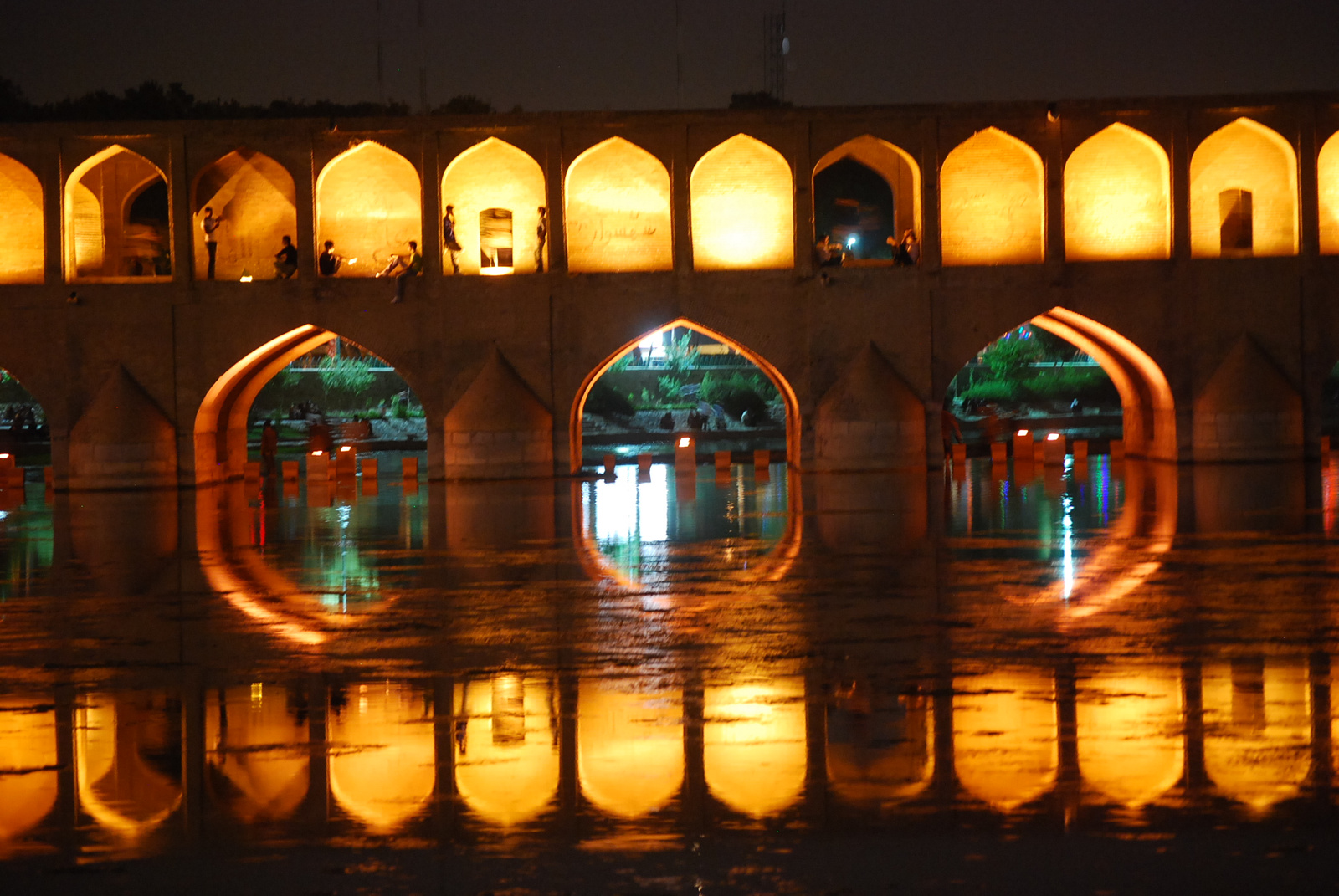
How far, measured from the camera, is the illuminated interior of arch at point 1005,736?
3.92m

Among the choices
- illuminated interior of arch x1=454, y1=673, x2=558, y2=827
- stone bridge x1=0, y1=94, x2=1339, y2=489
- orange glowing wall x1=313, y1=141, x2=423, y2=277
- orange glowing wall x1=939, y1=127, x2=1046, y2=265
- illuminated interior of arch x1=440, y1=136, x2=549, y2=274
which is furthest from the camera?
orange glowing wall x1=313, y1=141, x2=423, y2=277

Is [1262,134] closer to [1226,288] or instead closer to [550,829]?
[1226,288]

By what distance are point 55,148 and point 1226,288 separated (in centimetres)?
1820

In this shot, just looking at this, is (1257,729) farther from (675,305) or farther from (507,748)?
(675,305)

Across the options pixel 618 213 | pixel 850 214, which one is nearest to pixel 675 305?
pixel 618 213

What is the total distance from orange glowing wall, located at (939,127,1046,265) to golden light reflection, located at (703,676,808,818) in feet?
62.2

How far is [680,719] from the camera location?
4855 millimetres

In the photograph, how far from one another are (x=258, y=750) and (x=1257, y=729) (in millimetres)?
3243

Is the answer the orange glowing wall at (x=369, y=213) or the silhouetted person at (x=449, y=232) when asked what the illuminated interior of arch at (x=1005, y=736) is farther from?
the orange glowing wall at (x=369, y=213)

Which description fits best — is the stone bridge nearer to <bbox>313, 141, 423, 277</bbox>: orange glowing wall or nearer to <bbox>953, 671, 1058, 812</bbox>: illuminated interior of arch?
<bbox>313, 141, 423, 277</bbox>: orange glowing wall

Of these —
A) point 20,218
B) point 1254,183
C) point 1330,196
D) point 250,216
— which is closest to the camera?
point 1330,196

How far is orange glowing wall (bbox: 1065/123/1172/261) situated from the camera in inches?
907

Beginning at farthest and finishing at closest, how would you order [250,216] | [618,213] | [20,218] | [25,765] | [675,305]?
[250,216] → [618,213] → [20,218] → [675,305] → [25,765]

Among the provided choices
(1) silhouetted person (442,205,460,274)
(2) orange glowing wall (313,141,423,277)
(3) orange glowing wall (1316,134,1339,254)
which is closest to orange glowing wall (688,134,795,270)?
(1) silhouetted person (442,205,460,274)
